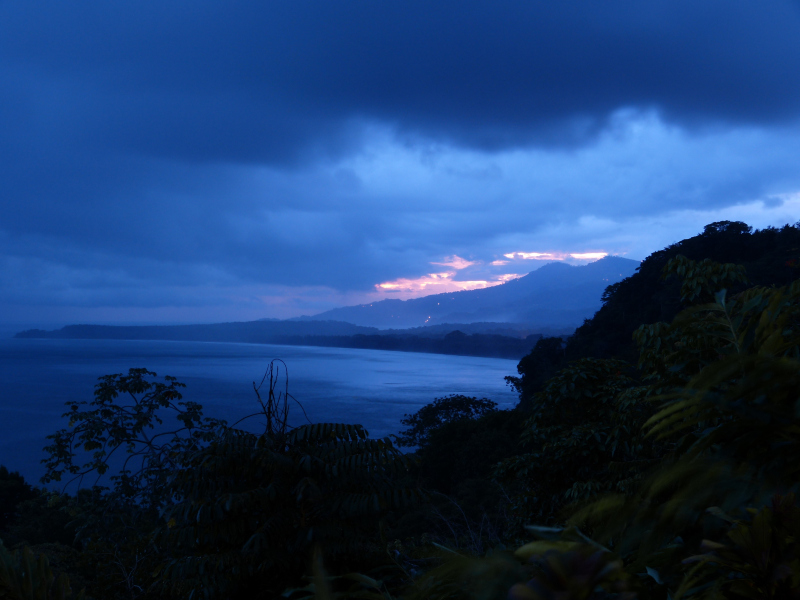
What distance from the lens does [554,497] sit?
556 centimetres

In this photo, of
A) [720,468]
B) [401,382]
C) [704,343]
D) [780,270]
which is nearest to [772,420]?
[720,468]

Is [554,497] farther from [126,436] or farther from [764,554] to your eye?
[126,436]

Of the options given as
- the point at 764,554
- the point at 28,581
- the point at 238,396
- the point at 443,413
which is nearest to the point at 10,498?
the point at 443,413

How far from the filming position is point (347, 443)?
11.3 ft

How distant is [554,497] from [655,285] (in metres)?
31.2

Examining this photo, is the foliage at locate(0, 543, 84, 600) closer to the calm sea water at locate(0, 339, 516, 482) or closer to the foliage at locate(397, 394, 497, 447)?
the calm sea water at locate(0, 339, 516, 482)

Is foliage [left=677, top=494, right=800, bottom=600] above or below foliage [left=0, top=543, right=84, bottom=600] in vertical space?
above

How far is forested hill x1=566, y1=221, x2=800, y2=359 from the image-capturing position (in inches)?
1128

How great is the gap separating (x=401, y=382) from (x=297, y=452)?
74.3m

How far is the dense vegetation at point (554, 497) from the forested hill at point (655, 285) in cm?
2481

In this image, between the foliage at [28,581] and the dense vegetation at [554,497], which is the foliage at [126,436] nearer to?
the dense vegetation at [554,497]

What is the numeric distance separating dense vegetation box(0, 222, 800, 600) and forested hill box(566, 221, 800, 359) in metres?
24.8

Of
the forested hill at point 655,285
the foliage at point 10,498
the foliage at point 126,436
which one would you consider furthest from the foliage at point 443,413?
the foliage at point 126,436

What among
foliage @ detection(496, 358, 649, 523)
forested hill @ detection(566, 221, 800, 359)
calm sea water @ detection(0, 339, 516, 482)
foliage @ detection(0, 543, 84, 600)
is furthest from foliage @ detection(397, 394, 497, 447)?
foliage @ detection(0, 543, 84, 600)
